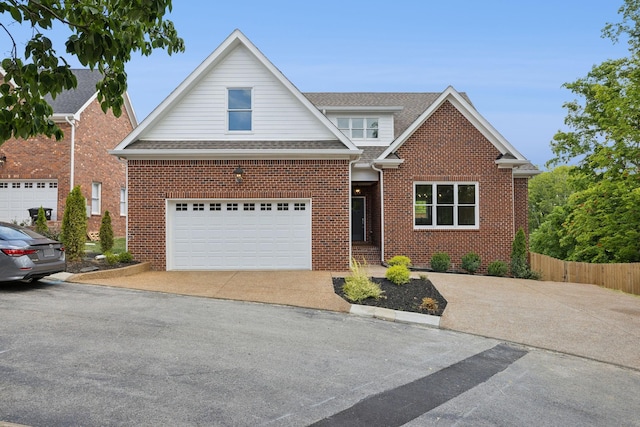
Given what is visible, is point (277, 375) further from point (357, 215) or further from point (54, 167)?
point (54, 167)

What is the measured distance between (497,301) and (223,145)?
9.13 m

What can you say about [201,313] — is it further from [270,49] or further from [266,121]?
[270,49]

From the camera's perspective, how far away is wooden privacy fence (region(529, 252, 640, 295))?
13.8m

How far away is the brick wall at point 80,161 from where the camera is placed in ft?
65.9

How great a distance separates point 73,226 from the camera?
1273 cm

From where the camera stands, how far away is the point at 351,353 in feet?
19.7

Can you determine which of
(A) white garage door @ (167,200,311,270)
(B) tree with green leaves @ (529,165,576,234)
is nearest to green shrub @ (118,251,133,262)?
(A) white garage door @ (167,200,311,270)

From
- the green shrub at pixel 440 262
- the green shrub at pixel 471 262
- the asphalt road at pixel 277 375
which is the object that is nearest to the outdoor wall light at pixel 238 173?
the asphalt road at pixel 277 375

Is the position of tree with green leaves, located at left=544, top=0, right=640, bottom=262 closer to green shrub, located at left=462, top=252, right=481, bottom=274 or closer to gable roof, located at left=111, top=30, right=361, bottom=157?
green shrub, located at left=462, top=252, right=481, bottom=274

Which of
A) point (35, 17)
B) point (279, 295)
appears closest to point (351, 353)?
point (279, 295)

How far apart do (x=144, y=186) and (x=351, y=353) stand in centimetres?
974

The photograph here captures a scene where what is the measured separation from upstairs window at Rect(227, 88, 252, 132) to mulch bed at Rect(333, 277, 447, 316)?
Result: 6157mm

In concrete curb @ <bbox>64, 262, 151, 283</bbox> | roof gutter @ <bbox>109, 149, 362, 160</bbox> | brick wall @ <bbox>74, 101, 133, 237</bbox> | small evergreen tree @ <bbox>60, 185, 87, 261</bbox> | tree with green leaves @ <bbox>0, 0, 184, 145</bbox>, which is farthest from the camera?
brick wall @ <bbox>74, 101, 133, 237</bbox>

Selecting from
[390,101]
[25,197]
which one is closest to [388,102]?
[390,101]
